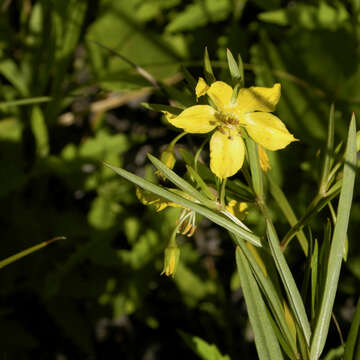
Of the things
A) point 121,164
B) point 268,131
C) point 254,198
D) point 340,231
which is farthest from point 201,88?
point 121,164

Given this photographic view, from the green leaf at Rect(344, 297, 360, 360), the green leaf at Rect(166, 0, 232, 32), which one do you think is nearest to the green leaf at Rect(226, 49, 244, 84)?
the green leaf at Rect(344, 297, 360, 360)

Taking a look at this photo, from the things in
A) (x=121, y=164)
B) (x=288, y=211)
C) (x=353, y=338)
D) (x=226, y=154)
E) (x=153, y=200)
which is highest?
(x=226, y=154)

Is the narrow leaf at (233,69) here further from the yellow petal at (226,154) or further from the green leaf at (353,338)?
the green leaf at (353,338)

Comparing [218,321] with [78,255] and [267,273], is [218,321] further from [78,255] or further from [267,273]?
[267,273]

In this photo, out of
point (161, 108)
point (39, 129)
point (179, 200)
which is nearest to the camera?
point (179, 200)

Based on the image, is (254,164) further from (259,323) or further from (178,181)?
(259,323)

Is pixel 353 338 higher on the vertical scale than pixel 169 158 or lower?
lower

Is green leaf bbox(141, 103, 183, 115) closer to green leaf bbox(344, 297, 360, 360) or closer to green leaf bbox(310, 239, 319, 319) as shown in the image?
green leaf bbox(310, 239, 319, 319)
